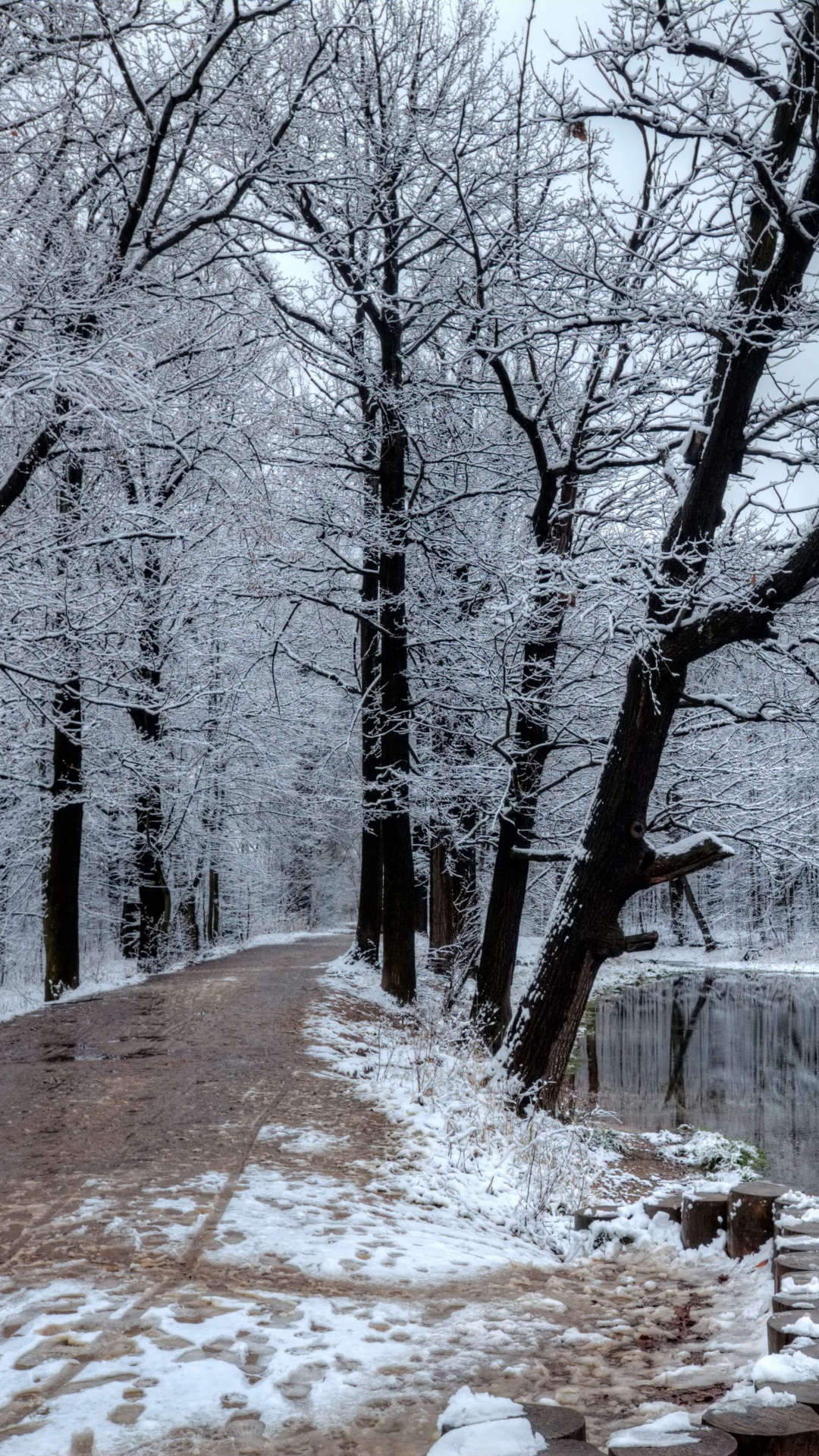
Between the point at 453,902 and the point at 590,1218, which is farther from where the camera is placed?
the point at 453,902

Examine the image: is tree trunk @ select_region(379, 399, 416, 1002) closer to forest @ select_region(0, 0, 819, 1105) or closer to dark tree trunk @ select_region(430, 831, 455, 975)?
forest @ select_region(0, 0, 819, 1105)

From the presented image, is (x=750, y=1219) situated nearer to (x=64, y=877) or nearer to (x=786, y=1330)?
(x=786, y=1330)

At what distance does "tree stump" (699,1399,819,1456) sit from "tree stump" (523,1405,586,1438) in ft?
1.22

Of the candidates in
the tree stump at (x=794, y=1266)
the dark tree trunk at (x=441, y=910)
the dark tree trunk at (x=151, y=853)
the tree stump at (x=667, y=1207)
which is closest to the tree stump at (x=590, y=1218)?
the tree stump at (x=667, y=1207)

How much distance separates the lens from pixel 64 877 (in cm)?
1576

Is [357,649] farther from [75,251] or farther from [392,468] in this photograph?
[75,251]

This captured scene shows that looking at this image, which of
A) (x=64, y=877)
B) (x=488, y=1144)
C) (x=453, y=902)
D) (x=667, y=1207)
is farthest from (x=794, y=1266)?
(x=64, y=877)

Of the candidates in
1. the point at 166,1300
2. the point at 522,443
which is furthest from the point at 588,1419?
the point at 522,443

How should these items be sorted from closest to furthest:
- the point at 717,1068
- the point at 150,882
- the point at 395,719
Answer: the point at 395,719 < the point at 717,1068 < the point at 150,882

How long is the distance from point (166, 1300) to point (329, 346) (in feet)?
37.5

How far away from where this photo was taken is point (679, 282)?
7590 mm

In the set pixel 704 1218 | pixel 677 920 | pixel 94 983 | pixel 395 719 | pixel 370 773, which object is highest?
pixel 395 719

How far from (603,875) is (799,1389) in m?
5.32

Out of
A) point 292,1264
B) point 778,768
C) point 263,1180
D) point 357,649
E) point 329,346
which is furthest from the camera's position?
point 357,649
